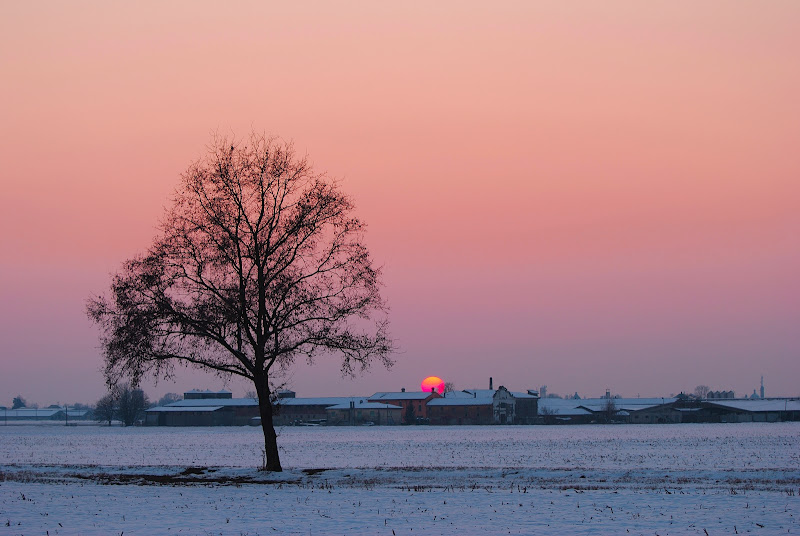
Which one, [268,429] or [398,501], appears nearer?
[398,501]

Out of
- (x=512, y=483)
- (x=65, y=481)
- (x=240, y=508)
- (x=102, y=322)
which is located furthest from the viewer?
(x=102, y=322)

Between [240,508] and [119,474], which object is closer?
[240,508]

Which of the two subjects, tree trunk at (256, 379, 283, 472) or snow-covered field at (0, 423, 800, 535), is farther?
tree trunk at (256, 379, 283, 472)

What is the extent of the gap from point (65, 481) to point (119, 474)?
4043 mm

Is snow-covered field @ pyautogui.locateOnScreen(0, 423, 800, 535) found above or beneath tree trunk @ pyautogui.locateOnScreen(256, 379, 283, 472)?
beneath

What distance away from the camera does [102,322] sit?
136 ft

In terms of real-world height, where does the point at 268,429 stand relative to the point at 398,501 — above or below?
above

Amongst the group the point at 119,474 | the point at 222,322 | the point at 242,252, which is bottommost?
the point at 119,474

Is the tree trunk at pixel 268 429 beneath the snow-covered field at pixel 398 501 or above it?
above

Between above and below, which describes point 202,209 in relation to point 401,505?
above

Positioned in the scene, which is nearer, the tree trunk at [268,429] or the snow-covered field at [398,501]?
the snow-covered field at [398,501]

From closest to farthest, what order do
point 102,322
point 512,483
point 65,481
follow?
point 512,483 → point 65,481 → point 102,322

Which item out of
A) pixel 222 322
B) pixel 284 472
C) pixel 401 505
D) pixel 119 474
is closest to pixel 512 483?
pixel 401 505

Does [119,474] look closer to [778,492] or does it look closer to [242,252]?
[242,252]
